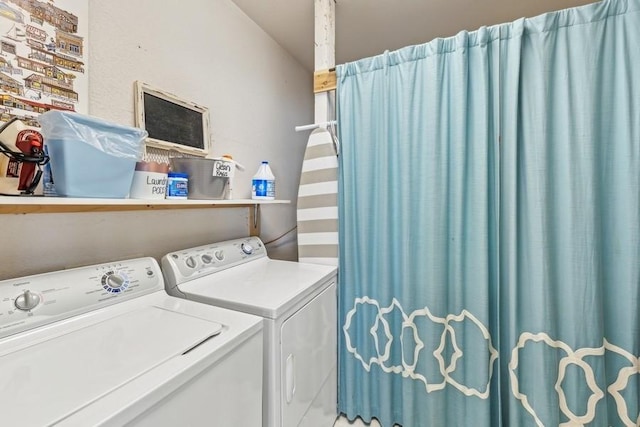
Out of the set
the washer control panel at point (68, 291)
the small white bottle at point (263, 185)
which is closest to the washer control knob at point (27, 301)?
the washer control panel at point (68, 291)

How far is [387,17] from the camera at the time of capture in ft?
6.48

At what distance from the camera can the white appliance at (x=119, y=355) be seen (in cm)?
57

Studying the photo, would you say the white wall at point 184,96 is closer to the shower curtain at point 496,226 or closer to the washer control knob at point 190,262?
the washer control knob at point 190,262

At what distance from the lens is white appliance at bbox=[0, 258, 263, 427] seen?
57cm

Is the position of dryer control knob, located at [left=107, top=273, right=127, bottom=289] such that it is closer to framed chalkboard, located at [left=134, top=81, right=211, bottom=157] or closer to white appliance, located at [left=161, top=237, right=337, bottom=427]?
white appliance, located at [left=161, top=237, right=337, bottom=427]

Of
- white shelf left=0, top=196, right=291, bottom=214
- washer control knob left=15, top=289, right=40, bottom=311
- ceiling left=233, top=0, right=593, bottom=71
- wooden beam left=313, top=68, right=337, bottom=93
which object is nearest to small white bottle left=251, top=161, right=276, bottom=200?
white shelf left=0, top=196, right=291, bottom=214

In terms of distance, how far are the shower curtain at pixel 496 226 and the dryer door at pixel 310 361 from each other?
0.14 metres

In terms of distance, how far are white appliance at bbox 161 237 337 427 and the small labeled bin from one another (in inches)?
19.1

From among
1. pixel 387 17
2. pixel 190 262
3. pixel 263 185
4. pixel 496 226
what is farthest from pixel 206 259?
pixel 387 17

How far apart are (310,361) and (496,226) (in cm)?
110

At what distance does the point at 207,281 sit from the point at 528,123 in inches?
65.8

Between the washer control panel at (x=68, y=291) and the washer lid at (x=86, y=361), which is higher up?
the washer control panel at (x=68, y=291)

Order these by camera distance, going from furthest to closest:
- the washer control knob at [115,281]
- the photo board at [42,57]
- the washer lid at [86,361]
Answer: the washer control knob at [115,281]
the photo board at [42,57]
the washer lid at [86,361]

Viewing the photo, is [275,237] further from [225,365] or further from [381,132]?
[225,365]
